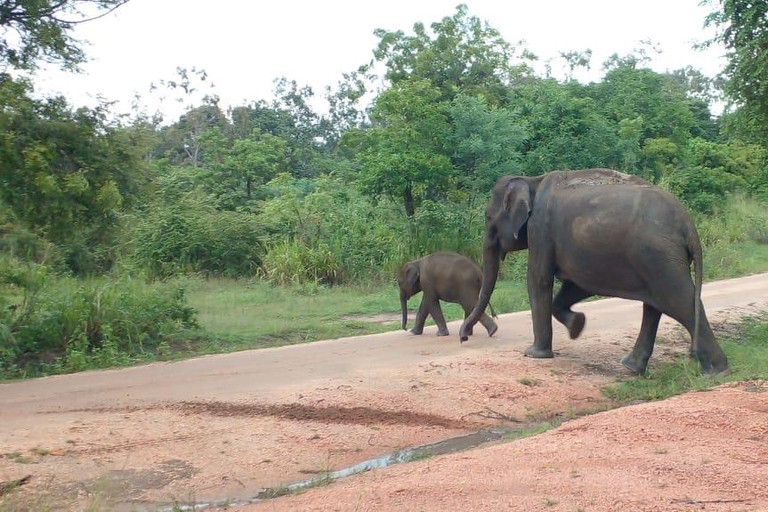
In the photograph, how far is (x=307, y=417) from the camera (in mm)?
7879

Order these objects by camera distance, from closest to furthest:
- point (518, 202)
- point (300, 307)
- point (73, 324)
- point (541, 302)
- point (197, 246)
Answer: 1. point (541, 302)
2. point (518, 202)
3. point (73, 324)
4. point (300, 307)
5. point (197, 246)

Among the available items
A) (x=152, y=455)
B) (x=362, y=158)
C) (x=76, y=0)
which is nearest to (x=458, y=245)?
(x=362, y=158)

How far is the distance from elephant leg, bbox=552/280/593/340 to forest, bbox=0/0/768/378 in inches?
149

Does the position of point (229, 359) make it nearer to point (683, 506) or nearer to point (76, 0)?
point (76, 0)

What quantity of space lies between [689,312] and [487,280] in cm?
253

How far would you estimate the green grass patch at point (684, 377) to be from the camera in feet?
28.6

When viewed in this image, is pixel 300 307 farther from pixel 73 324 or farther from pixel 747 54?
pixel 747 54

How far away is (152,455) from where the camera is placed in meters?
6.77

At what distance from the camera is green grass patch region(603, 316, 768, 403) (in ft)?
28.6

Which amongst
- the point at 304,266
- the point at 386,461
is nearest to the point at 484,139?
the point at 304,266

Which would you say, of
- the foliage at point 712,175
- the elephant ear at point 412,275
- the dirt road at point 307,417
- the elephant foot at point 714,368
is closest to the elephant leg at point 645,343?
the dirt road at point 307,417

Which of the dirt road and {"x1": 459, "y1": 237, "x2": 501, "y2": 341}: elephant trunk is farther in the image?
{"x1": 459, "y1": 237, "x2": 501, "y2": 341}: elephant trunk

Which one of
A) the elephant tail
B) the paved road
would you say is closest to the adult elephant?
the elephant tail

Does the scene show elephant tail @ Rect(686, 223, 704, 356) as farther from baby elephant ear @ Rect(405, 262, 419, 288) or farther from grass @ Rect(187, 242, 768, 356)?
grass @ Rect(187, 242, 768, 356)
